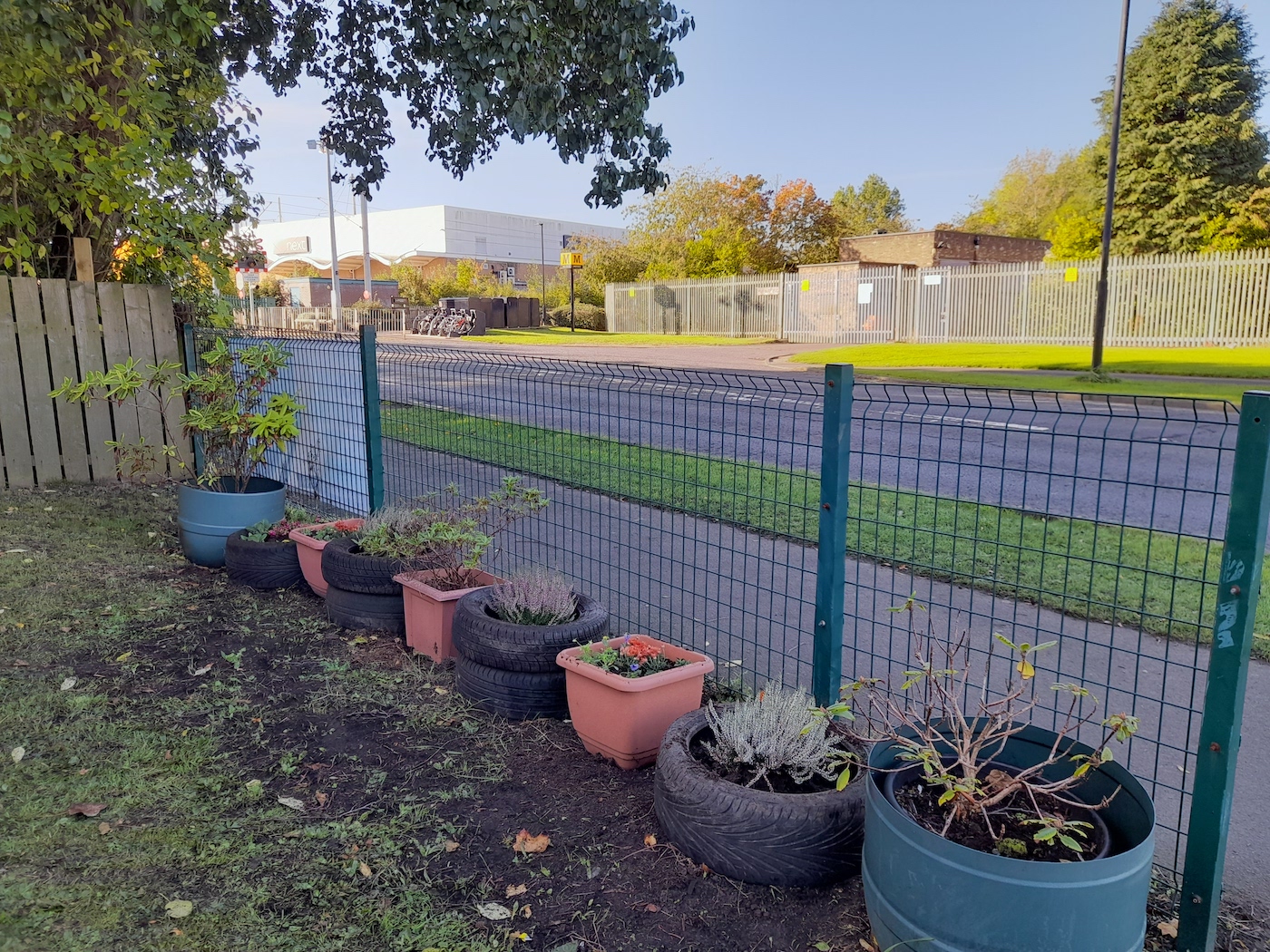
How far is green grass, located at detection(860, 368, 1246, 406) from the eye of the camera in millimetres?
14344

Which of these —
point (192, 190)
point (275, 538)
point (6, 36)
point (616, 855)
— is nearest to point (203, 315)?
Result: point (192, 190)

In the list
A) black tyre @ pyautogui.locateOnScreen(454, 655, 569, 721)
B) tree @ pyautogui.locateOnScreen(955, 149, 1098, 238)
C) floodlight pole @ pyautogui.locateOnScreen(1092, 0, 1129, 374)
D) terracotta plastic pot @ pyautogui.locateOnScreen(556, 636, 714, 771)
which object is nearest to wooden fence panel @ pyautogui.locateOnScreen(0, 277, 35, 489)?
black tyre @ pyautogui.locateOnScreen(454, 655, 569, 721)

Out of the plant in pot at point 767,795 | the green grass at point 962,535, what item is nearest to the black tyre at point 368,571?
the green grass at point 962,535

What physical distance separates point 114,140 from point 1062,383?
14821mm

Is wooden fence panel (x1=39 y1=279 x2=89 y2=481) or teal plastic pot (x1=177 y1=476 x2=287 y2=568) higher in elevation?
wooden fence panel (x1=39 y1=279 x2=89 y2=481)

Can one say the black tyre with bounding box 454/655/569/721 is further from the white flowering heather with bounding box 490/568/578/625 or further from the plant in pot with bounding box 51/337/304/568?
the plant in pot with bounding box 51/337/304/568

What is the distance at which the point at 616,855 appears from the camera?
280cm

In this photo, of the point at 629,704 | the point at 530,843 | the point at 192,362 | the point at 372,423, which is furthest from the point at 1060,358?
the point at 530,843

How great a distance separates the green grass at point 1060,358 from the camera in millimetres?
17234

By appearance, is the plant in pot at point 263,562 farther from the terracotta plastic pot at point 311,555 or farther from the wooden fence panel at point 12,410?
the wooden fence panel at point 12,410

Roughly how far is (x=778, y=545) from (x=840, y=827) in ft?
12.4

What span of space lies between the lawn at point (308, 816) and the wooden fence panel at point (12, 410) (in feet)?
11.7

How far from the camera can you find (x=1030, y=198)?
5397 centimetres

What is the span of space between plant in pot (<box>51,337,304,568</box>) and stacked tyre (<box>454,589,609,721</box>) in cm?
282
